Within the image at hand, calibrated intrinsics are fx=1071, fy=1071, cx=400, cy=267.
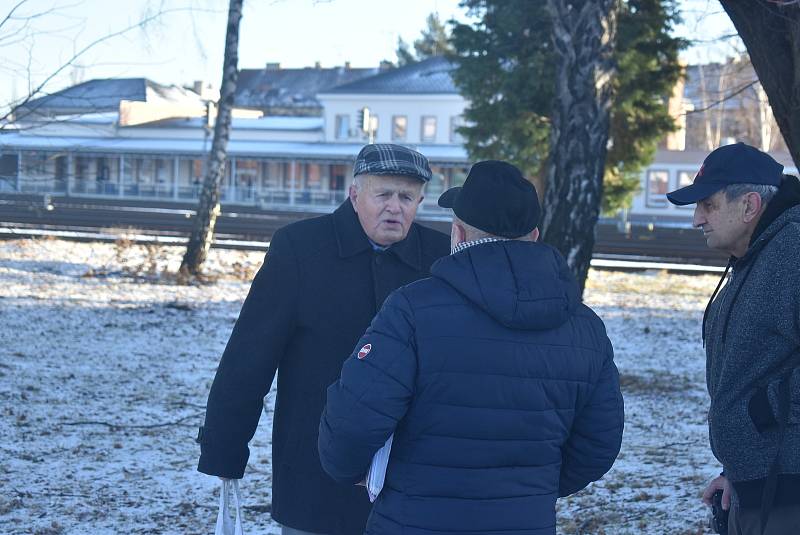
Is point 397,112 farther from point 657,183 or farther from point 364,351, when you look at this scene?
point 364,351

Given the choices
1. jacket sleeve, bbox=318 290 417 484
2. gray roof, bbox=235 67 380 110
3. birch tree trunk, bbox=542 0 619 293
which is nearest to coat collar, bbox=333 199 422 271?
jacket sleeve, bbox=318 290 417 484

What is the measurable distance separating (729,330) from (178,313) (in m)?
12.1

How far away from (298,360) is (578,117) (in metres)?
6.59

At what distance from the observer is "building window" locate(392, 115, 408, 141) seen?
6234 cm

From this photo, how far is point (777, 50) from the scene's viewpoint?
551cm

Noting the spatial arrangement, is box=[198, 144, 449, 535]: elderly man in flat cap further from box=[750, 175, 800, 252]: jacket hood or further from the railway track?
the railway track

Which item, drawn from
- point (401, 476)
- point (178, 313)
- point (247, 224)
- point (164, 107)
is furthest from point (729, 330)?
point (164, 107)

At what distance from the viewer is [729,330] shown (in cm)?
331

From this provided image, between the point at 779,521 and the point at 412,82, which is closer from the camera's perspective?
the point at 779,521

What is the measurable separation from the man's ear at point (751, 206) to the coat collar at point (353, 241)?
3.89 feet

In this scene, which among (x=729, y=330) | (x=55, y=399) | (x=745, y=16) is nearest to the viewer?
(x=729, y=330)

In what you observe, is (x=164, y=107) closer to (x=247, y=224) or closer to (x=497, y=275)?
(x=247, y=224)

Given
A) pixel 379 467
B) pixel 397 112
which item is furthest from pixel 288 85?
pixel 379 467

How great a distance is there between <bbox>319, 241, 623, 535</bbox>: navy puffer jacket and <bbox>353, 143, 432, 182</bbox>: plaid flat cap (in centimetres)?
96
